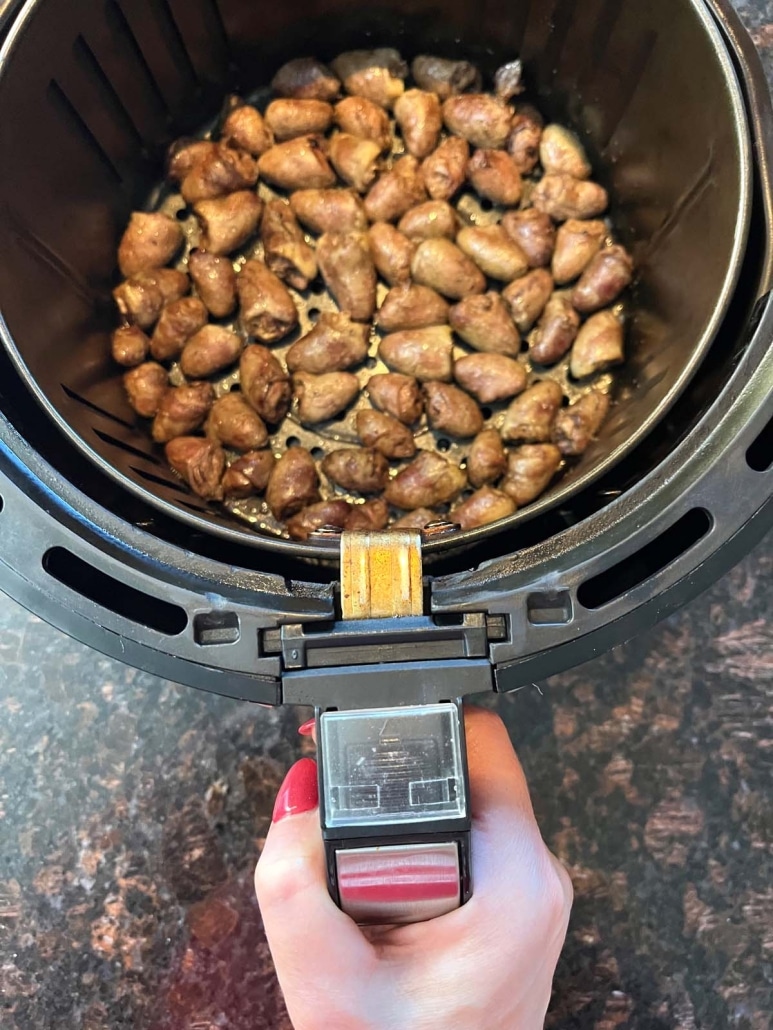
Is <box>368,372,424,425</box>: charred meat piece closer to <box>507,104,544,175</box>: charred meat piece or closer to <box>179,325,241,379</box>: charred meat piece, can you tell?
<box>179,325,241,379</box>: charred meat piece

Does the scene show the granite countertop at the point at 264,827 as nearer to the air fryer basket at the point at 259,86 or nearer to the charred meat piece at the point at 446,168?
the air fryer basket at the point at 259,86

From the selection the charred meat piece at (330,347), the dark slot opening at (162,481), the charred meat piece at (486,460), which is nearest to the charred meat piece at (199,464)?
the dark slot opening at (162,481)

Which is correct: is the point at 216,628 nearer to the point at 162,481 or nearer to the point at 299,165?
the point at 162,481

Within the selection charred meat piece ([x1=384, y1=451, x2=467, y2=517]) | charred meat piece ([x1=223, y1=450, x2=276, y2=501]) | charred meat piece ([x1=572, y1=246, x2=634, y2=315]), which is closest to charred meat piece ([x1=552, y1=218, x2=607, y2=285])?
charred meat piece ([x1=572, y1=246, x2=634, y2=315])

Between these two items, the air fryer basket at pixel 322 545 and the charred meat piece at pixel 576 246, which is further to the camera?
the charred meat piece at pixel 576 246

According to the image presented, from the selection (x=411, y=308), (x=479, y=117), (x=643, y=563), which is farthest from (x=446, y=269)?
(x=643, y=563)

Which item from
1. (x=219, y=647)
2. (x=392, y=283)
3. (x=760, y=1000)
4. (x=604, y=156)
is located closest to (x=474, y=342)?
(x=392, y=283)
